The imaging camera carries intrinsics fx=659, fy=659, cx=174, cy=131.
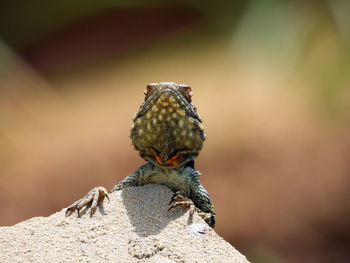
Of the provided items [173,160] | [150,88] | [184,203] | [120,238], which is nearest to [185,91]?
[150,88]

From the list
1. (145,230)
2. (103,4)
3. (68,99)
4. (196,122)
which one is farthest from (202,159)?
(145,230)

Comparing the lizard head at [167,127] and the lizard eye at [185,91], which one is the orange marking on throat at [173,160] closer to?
the lizard head at [167,127]

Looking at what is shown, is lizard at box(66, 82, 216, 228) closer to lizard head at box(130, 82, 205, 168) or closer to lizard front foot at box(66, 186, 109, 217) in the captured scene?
lizard head at box(130, 82, 205, 168)

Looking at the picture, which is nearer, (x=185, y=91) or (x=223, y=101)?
(x=185, y=91)

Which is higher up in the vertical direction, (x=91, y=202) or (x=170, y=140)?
(x=170, y=140)

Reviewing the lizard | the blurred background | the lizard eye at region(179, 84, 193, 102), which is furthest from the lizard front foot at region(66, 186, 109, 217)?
the blurred background

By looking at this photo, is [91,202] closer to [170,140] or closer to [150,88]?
[170,140]
